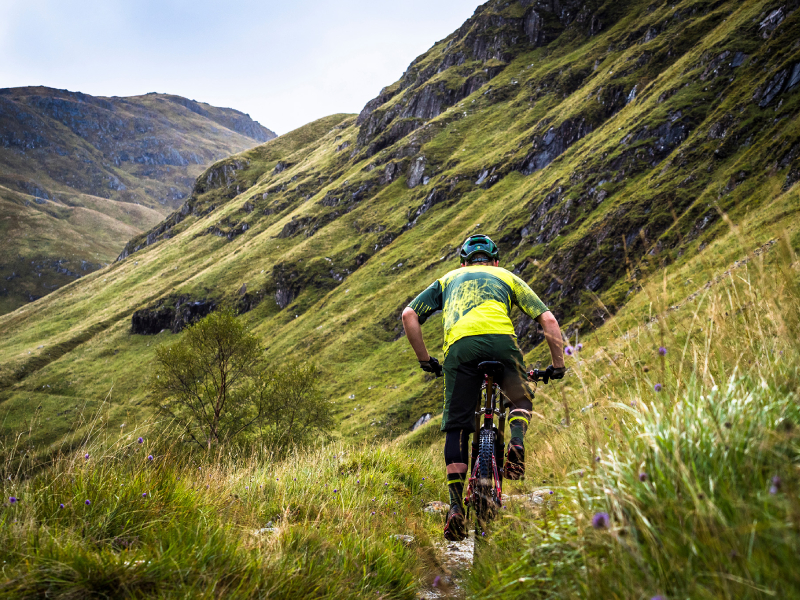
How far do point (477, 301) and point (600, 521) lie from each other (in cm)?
331

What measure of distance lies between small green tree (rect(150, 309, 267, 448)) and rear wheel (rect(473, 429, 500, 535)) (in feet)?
95.1

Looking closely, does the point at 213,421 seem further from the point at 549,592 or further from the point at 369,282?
the point at 369,282

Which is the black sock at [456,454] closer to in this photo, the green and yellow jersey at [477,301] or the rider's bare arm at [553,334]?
the green and yellow jersey at [477,301]

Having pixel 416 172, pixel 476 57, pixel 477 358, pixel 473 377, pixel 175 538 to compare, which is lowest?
pixel 175 538

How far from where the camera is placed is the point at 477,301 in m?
5.16

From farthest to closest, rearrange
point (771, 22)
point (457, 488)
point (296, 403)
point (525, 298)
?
1. point (771, 22)
2. point (296, 403)
3. point (525, 298)
4. point (457, 488)

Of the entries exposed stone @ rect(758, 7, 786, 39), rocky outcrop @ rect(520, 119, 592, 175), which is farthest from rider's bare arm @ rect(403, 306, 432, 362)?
rocky outcrop @ rect(520, 119, 592, 175)

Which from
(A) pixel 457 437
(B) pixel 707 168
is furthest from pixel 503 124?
(A) pixel 457 437

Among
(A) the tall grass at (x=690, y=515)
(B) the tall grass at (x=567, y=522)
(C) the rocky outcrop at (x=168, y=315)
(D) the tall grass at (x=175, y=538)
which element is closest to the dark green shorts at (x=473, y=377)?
(B) the tall grass at (x=567, y=522)

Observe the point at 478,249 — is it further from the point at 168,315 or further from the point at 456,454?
the point at 168,315

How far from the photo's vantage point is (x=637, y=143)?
195ft

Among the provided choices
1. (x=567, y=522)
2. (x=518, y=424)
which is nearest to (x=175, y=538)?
(x=567, y=522)

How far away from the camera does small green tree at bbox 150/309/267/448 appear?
31.5 metres

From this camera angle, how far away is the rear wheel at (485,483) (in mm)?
4251
